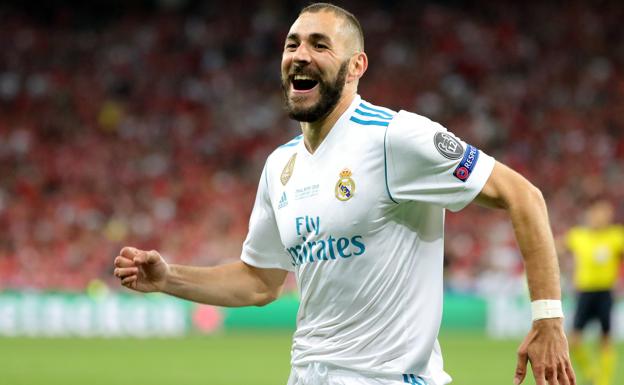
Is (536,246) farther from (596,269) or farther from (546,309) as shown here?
(596,269)

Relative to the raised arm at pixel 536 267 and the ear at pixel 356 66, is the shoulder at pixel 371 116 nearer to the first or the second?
the ear at pixel 356 66

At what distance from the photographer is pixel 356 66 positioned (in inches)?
166

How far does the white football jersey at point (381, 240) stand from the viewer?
3.80m

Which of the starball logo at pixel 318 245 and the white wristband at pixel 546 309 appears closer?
the white wristband at pixel 546 309

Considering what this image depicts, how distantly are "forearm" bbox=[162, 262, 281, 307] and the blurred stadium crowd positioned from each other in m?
15.3

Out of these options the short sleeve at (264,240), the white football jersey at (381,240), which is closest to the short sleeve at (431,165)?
the white football jersey at (381,240)

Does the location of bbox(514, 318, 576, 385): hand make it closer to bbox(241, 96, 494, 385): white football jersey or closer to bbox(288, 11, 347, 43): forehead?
bbox(241, 96, 494, 385): white football jersey

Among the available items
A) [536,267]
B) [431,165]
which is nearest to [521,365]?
[536,267]

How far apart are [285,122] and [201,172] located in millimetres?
2295

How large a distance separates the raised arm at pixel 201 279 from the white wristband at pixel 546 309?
4.43 ft

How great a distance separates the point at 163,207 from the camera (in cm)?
2244

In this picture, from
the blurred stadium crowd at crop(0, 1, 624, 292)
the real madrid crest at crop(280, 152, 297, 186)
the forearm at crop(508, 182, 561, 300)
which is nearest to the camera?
the forearm at crop(508, 182, 561, 300)

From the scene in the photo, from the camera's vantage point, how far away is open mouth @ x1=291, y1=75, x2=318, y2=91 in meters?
4.07

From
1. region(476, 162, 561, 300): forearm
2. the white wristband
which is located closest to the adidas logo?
region(476, 162, 561, 300): forearm
